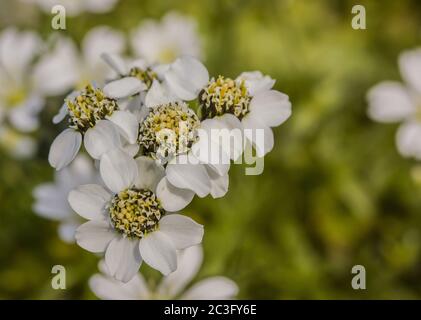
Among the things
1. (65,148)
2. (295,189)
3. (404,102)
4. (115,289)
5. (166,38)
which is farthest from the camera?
(166,38)

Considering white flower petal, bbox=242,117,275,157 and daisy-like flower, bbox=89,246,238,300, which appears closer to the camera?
white flower petal, bbox=242,117,275,157

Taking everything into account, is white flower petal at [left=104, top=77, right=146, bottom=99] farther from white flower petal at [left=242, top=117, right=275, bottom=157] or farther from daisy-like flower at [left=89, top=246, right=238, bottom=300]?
daisy-like flower at [left=89, top=246, right=238, bottom=300]

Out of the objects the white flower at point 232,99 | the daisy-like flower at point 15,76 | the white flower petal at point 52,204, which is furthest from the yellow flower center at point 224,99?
the daisy-like flower at point 15,76

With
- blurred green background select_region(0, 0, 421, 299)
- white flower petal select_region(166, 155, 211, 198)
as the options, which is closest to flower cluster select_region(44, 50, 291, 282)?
white flower petal select_region(166, 155, 211, 198)

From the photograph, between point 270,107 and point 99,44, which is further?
point 99,44

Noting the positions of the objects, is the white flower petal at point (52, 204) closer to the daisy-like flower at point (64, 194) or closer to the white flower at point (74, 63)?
the daisy-like flower at point (64, 194)

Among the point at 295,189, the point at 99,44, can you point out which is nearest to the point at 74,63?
the point at 99,44

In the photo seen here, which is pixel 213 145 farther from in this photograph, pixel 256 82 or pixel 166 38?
pixel 166 38
